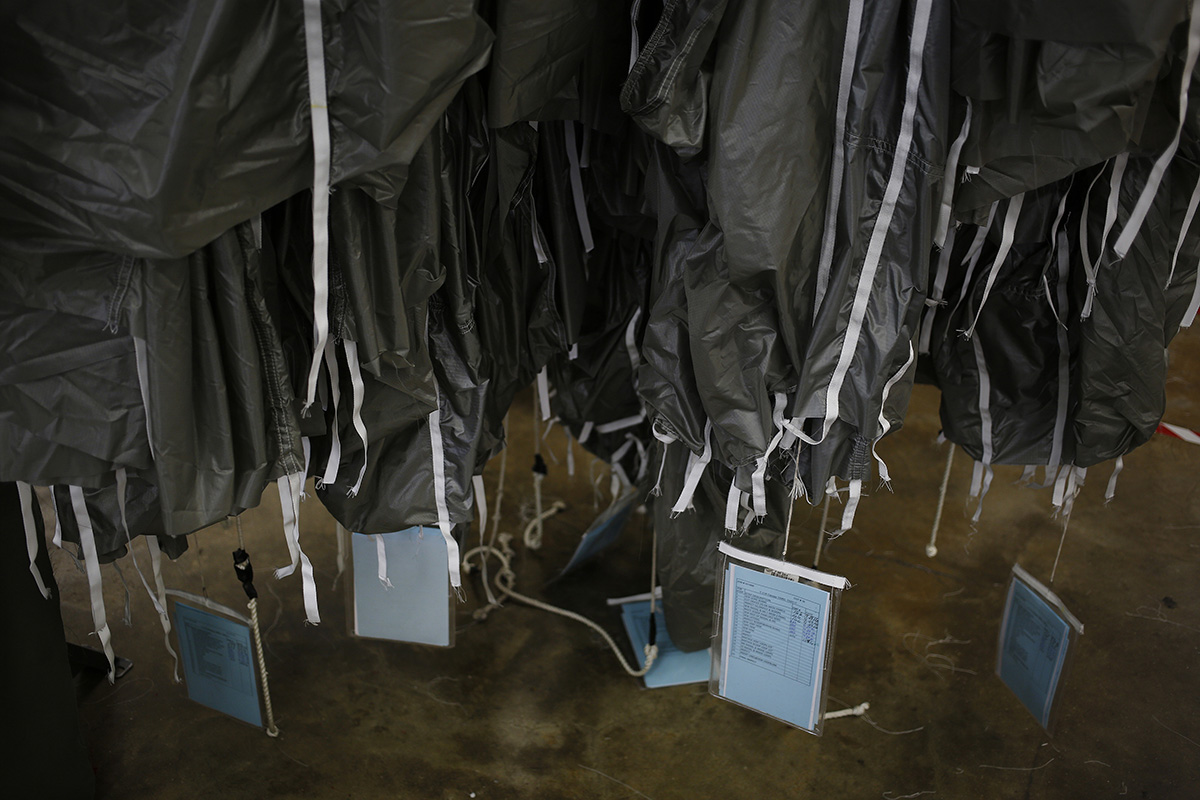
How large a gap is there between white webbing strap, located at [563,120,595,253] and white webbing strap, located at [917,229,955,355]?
497 mm

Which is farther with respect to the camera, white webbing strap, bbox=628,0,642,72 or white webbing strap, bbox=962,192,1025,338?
white webbing strap, bbox=962,192,1025,338

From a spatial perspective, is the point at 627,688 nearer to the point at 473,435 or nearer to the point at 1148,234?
the point at 473,435

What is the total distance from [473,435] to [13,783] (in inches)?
Answer: 32.0

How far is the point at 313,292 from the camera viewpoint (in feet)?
3.45

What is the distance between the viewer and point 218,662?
135 centimetres

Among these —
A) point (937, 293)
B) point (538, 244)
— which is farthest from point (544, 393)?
point (937, 293)

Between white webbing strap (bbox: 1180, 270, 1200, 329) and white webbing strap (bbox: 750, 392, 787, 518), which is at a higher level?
white webbing strap (bbox: 1180, 270, 1200, 329)

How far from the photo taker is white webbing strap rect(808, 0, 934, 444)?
37.0 inches

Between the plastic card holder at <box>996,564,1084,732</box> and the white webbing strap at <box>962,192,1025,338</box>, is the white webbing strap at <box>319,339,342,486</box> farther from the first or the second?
the plastic card holder at <box>996,564,1084,732</box>

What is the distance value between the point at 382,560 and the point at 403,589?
85mm

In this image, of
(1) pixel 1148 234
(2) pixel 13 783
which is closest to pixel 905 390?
(1) pixel 1148 234

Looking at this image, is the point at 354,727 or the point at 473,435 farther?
the point at 354,727

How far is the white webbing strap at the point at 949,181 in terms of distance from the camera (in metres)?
1.00

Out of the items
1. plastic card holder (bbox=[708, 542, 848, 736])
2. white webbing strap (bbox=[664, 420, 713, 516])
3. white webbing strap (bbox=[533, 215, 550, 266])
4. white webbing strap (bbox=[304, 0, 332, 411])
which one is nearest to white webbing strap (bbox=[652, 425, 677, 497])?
white webbing strap (bbox=[664, 420, 713, 516])
